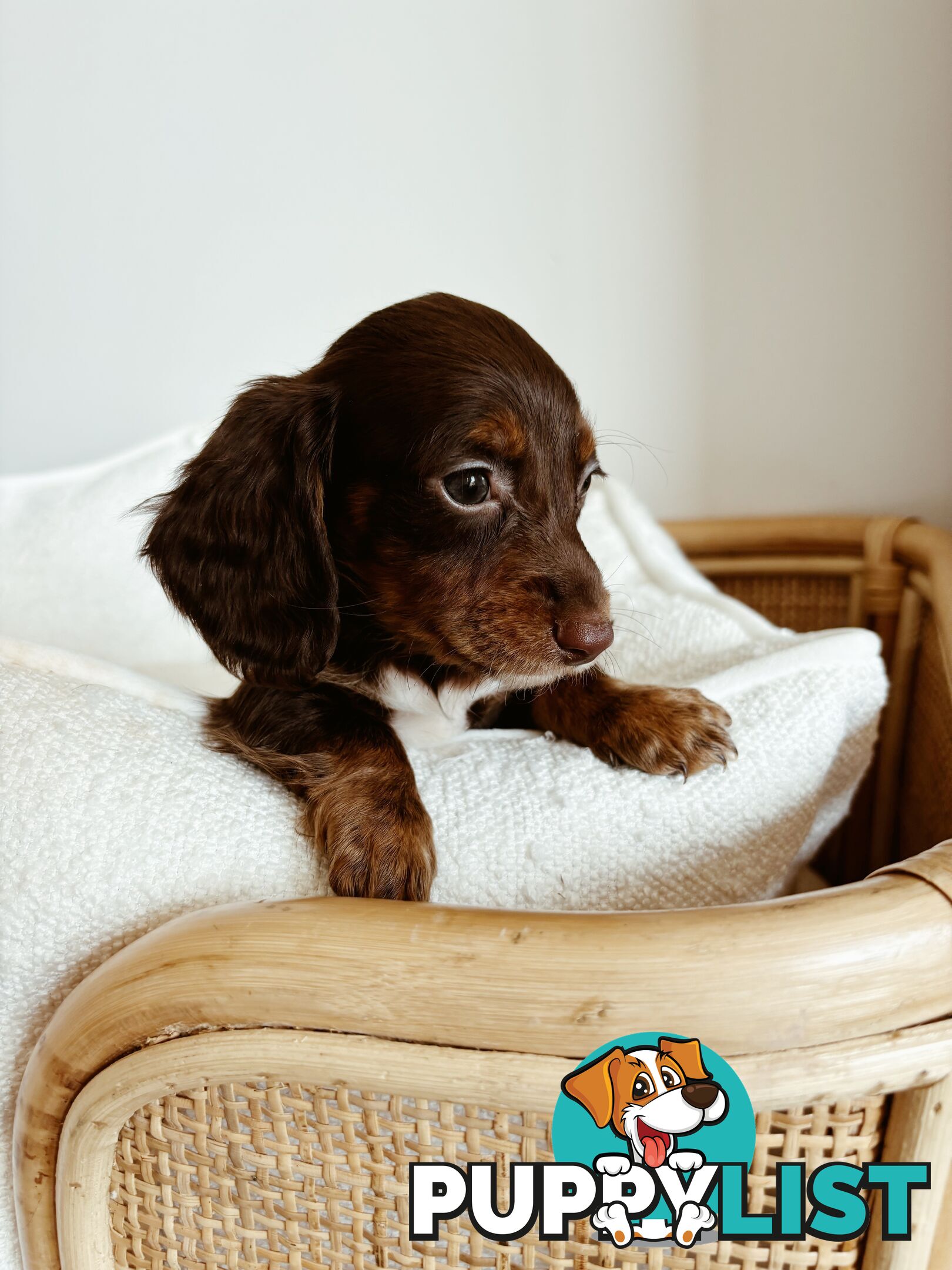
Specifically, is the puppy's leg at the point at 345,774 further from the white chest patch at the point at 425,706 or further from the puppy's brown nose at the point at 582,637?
the puppy's brown nose at the point at 582,637

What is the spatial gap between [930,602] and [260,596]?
1139 mm

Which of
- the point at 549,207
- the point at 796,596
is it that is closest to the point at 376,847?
the point at 796,596

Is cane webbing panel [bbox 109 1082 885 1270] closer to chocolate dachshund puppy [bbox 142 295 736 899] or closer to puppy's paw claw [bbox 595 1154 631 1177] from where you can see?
puppy's paw claw [bbox 595 1154 631 1177]

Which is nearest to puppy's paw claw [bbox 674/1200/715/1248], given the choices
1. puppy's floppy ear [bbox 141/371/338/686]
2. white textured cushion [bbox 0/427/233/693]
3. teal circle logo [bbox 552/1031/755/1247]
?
teal circle logo [bbox 552/1031/755/1247]

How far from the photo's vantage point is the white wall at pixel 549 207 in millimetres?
2029

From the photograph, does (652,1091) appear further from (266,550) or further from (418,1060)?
(266,550)

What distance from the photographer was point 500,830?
0.95 metres

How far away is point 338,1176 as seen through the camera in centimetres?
70

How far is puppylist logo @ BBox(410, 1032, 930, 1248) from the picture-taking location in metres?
0.61

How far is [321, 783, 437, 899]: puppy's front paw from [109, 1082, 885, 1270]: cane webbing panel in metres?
0.21

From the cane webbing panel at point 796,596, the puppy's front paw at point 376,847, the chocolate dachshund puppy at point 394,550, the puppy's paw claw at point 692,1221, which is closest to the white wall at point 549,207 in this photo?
the cane webbing panel at point 796,596

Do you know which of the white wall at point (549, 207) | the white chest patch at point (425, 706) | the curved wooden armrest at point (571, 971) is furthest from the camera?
the white wall at point (549, 207)

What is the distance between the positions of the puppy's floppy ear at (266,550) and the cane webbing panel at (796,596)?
136 centimetres

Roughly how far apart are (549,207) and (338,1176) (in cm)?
204
